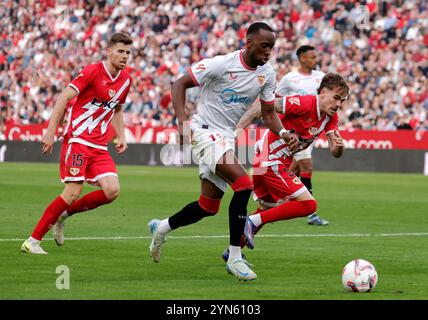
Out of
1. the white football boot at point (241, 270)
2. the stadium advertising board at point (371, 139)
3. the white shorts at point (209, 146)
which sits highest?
the white shorts at point (209, 146)

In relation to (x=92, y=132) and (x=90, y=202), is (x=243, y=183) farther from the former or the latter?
(x=90, y=202)

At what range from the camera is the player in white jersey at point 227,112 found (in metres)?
9.95

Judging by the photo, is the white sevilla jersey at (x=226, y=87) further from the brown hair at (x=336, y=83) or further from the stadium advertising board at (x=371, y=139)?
the stadium advertising board at (x=371, y=139)

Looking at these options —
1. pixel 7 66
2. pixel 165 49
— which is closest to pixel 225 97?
pixel 165 49

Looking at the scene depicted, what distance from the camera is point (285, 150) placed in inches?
457

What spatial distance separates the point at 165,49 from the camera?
39000mm

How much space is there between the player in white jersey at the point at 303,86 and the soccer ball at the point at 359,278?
7.48 meters

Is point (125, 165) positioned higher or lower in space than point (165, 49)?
lower

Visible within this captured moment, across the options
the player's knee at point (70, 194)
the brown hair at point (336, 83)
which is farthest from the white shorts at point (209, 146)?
the player's knee at point (70, 194)

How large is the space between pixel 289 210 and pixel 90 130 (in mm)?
2302

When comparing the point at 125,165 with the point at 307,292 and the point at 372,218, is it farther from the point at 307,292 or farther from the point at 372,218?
the point at 307,292

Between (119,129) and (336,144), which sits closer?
(336,144)

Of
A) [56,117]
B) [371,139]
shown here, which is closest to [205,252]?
[56,117]
